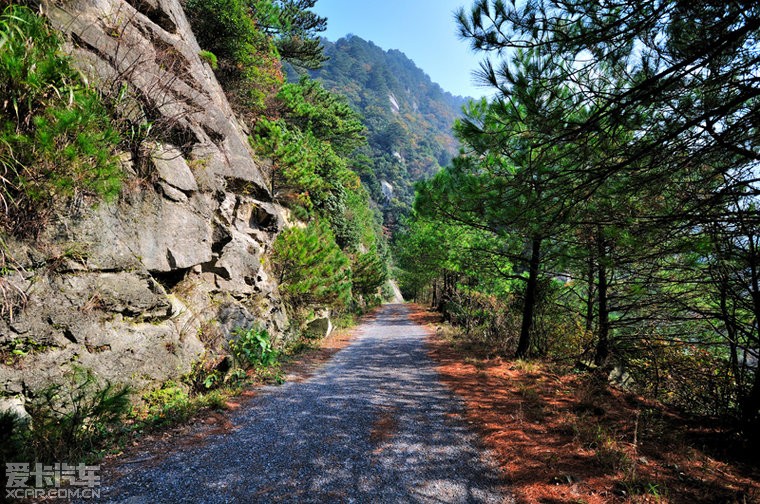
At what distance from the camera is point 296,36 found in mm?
13914

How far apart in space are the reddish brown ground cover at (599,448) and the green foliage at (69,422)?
4167 mm

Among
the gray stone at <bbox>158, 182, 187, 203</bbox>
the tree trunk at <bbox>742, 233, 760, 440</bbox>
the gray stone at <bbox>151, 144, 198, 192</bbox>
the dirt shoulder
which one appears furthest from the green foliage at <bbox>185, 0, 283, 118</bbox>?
the tree trunk at <bbox>742, 233, 760, 440</bbox>

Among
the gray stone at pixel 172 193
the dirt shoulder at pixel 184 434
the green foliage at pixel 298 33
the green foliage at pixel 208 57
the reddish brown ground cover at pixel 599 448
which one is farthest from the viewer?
the green foliage at pixel 298 33

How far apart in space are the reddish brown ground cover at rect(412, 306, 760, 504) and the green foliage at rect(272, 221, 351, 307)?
5.26 meters

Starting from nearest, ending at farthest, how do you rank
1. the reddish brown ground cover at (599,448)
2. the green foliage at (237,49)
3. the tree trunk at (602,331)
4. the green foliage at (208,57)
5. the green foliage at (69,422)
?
the reddish brown ground cover at (599,448)
the green foliage at (69,422)
the tree trunk at (602,331)
the green foliage at (208,57)
the green foliage at (237,49)

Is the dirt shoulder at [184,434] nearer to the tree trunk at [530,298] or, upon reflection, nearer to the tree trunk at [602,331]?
the tree trunk at [530,298]

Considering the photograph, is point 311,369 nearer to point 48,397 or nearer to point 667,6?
point 48,397

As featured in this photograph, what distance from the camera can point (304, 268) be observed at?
8.76 meters

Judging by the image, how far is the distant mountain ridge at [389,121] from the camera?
60.9 metres

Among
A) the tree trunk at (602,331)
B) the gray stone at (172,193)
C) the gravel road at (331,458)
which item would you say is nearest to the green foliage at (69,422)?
the gravel road at (331,458)

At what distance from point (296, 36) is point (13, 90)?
13.7m

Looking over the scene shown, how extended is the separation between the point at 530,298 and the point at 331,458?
18.0ft

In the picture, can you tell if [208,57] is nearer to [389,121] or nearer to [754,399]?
[754,399]

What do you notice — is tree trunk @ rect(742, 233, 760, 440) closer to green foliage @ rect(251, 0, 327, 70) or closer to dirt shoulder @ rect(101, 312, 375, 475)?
dirt shoulder @ rect(101, 312, 375, 475)
